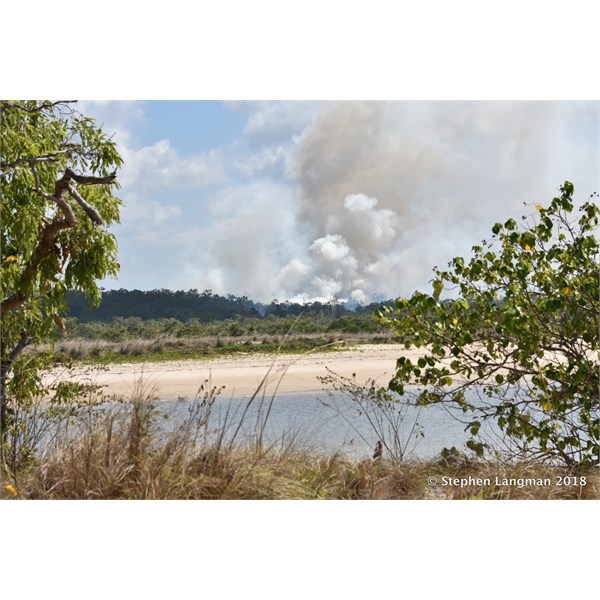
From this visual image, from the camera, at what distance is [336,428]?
5.76 m

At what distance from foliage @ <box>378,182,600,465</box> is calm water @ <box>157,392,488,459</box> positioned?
1.26 feet

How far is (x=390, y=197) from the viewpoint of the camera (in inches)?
219

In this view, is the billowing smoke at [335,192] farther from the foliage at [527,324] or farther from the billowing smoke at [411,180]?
the foliage at [527,324]

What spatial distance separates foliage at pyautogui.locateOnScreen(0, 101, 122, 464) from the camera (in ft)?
13.7

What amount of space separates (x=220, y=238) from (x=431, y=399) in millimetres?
2292

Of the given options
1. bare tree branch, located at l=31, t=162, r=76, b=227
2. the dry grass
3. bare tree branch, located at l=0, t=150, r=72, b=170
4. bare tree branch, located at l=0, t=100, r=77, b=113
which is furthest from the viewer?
bare tree branch, located at l=0, t=100, r=77, b=113

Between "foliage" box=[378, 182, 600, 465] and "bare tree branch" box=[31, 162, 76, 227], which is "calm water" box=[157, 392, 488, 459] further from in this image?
"bare tree branch" box=[31, 162, 76, 227]

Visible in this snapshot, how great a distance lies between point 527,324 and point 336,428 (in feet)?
6.70

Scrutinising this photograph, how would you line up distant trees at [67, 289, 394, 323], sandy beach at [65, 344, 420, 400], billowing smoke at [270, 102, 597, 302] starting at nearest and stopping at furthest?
billowing smoke at [270, 102, 597, 302]
distant trees at [67, 289, 394, 323]
sandy beach at [65, 344, 420, 400]

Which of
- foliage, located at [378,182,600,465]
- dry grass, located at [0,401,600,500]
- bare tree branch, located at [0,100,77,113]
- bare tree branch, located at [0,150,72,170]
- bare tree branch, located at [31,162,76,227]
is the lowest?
dry grass, located at [0,401,600,500]

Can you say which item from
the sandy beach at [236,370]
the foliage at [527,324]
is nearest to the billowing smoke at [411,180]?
the foliage at [527,324]

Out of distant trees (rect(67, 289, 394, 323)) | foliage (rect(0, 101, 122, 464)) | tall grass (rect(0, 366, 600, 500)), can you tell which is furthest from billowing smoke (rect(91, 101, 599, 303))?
tall grass (rect(0, 366, 600, 500))

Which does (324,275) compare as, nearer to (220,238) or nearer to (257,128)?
(220,238)

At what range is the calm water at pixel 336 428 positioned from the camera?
13.3 ft
